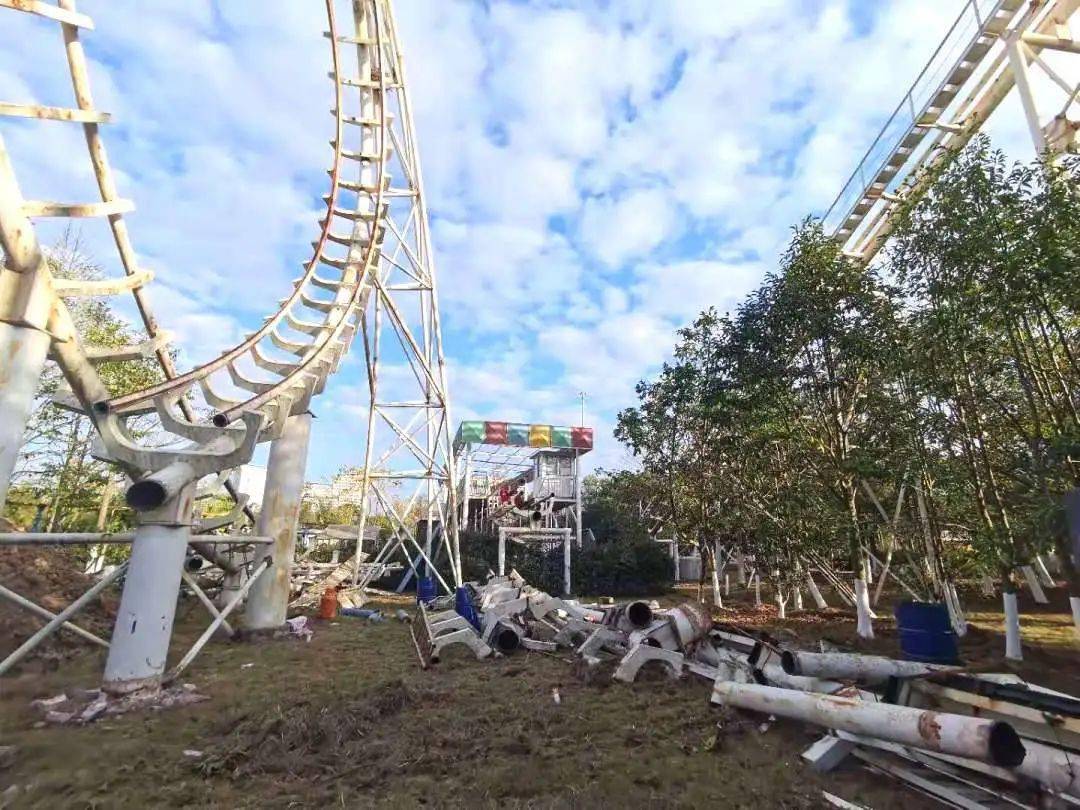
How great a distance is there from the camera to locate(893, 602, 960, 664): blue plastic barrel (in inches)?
328

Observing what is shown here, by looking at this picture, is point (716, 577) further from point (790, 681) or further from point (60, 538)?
point (60, 538)

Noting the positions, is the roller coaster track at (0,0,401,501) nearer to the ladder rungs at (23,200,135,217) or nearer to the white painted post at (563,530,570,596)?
the ladder rungs at (23,200,135,217)

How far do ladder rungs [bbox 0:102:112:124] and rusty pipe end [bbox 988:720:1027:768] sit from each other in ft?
30.3

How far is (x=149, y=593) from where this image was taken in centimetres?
662

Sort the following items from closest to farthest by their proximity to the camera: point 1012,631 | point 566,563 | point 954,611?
point 1012,631
point 954,611
point 566,563

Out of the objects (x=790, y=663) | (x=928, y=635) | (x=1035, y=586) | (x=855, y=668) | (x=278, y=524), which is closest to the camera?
(x=855, y=668)

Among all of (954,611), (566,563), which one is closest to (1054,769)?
(954,611)

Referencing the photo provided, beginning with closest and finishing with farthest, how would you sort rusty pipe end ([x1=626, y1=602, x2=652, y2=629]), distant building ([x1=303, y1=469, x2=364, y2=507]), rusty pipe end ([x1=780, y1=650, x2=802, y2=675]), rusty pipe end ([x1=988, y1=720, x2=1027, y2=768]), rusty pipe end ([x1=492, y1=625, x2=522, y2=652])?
1. rusty pipe end ([x1=988, y1=720, x2=1027, y2=768])
2. rusty pipe end ([x1=780, y1=650, x2=802, y2=675])
3. rusty pipe end ([x1=626, y1=602, x2=652, y2=629])
4. rusty pipe end ([x1=492, y1=625, x2=522, y2=652])
5. distant building ([x1=303, y1=469, x2=364, y2=507])

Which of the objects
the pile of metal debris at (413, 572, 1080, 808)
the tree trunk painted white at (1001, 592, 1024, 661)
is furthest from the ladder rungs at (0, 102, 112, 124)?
the tree trunk painted white at (1001, 592, 1024, 661)

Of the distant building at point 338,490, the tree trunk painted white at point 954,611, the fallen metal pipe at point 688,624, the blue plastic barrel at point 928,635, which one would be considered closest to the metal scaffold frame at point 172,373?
the fallen metal pipe at point 688,624

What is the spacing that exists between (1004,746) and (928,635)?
575 centimetres

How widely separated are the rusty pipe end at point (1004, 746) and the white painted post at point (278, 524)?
33.5ft

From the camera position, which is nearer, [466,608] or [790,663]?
[790,663]

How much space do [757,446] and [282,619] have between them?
11.3m
